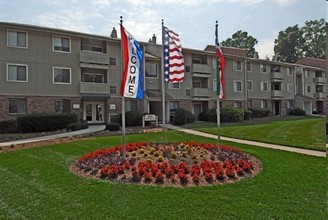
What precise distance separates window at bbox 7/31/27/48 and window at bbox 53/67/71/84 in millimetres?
3168

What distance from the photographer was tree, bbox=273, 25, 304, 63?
2596 inches

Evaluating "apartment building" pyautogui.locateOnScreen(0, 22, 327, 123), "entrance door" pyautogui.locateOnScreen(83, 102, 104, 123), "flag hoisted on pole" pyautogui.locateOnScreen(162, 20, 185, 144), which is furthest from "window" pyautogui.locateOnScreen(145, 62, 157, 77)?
"flag hoisted on pole" pyautogui.locateOnScreen(162, 20, 185, 144)

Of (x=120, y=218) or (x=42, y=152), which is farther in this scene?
(x=42, y=152)

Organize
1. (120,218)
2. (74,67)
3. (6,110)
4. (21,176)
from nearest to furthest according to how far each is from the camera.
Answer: (120,218) < (21,176) < (6,110) < (74,67)

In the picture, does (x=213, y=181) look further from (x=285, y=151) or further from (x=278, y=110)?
(x=278, y=110)

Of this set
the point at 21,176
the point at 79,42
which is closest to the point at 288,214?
the point at 21,176

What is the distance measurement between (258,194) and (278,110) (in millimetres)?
41467

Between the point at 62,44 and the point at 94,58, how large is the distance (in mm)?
3002

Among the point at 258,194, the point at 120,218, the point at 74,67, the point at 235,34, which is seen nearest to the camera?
the point at 120,218

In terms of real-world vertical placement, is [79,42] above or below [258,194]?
above

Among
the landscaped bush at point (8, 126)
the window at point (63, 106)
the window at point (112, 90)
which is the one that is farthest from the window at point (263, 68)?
the landscaped bush at point (8, 126)

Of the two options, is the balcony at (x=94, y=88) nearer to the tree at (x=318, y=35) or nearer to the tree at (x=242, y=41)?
the tree at (x=318, y=35)

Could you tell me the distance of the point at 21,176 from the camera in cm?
816

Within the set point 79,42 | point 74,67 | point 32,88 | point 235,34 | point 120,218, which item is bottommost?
point 120,218
